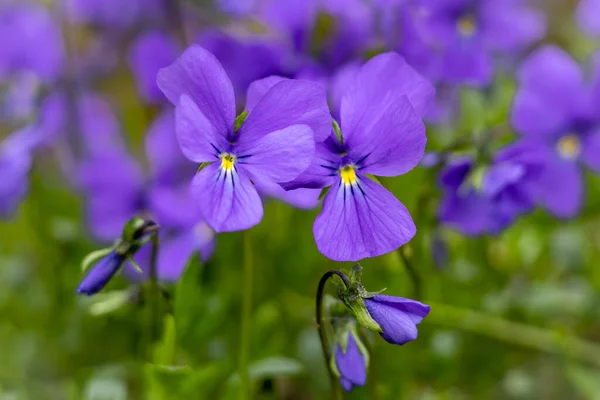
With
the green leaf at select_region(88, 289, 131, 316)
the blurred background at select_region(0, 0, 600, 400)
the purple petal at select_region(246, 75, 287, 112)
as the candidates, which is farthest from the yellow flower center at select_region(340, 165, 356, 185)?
the green leaf at select_region(88, 289, 131, 316)

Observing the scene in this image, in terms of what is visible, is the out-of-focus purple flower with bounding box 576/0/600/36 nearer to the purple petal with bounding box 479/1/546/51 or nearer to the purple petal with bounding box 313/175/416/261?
the purple petal with bounding box 479/1/546/51

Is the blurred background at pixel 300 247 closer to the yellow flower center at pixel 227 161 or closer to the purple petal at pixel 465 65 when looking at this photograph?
the purple petal at pixel 465 65

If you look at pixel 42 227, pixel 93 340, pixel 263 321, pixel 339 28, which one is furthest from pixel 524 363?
pixel 42 227

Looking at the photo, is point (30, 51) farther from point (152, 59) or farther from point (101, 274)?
point (101, 274)

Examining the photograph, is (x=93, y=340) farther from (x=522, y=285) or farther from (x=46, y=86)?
(x=522, y=285)

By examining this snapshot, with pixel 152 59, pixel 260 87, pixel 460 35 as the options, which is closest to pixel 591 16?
pixel 460 35

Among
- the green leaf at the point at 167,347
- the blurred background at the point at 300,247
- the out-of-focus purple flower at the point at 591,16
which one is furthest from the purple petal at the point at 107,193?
the out-of-focus purple flower at the point at 591,16
